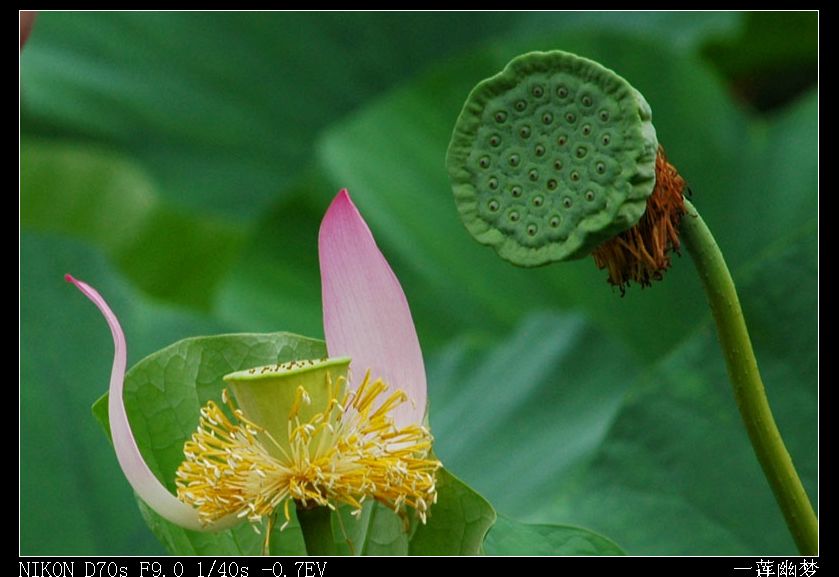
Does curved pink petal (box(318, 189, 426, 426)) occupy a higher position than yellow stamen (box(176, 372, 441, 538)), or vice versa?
curved pink petal (box(318, 189, 426, 426))

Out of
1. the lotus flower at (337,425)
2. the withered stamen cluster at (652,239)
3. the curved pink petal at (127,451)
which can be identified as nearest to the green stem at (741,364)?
the withered stamen cluster at (652,239)

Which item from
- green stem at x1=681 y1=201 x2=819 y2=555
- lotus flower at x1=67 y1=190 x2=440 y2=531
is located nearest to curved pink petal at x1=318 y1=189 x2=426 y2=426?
lotus flower at x1=67 y1=190 x2=440 y2=531

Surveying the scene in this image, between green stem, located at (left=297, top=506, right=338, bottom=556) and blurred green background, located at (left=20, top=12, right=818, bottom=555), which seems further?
blurred green background, located at (left=20, top=12, right=818, bottom=555)

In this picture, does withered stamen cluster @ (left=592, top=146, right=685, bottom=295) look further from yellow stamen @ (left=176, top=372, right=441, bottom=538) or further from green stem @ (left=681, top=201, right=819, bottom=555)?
yellow stamen @ (left=176, top=372, right=441, bottom=538)

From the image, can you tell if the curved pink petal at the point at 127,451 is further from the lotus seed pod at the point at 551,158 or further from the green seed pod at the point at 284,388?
the lotus seed pod at the point at 551,158

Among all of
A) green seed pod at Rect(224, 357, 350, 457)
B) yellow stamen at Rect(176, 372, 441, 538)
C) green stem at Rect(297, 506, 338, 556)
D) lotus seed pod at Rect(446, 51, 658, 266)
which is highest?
lotus seed pod at Rect(446, 51, 658, 266)

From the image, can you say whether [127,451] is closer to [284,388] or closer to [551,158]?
[284,388]
